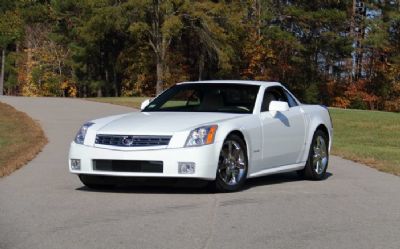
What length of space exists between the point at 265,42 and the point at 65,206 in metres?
55.8

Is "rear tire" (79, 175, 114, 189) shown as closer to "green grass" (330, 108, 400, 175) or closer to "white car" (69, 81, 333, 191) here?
"white car" (69, 81, 333, 191)

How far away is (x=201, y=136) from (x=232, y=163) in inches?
26.5

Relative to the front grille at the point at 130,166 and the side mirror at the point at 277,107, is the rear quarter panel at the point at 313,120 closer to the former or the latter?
the side mirror at the point at 277,107

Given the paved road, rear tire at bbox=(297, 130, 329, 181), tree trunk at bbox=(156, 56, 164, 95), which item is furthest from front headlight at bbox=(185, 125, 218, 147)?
tree trunk at bbox=(156, 56, 164, 95)

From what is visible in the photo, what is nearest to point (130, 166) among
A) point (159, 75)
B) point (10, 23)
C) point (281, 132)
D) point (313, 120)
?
point (281, 132)

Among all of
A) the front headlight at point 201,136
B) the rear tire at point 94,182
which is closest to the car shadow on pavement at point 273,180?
the front headlight at point 201,136

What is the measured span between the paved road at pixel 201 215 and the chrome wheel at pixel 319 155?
273 millimetres

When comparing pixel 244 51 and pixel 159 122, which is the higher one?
pixel 244 51

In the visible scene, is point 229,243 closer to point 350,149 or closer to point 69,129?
point 350,149

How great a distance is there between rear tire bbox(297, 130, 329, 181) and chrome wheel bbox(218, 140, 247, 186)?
1.85 metres

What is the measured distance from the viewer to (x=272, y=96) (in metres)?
11.1

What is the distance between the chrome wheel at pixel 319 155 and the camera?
449 inches

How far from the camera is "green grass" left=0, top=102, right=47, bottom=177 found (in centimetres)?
1285

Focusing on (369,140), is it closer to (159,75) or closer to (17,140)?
(17,140)
